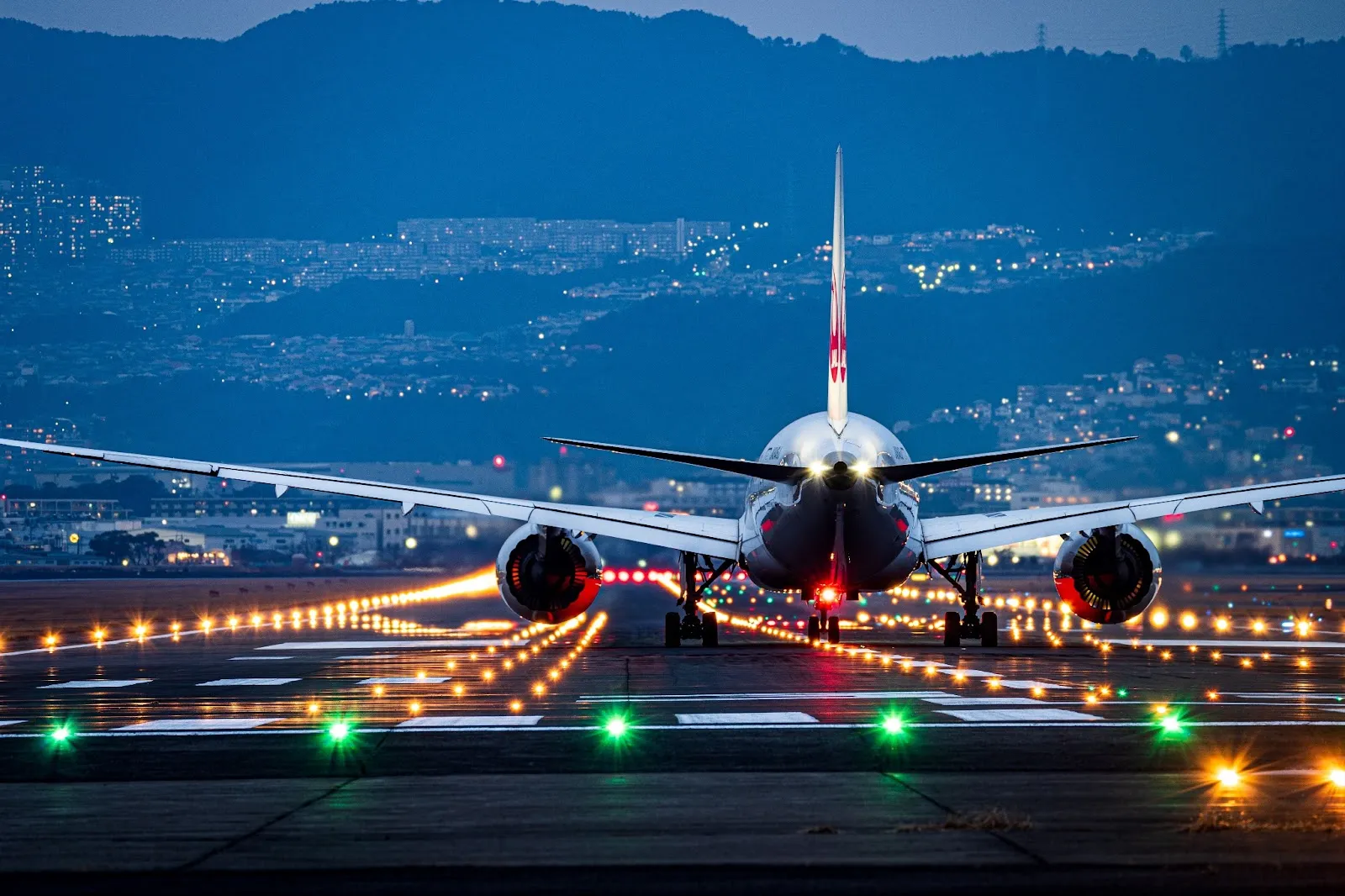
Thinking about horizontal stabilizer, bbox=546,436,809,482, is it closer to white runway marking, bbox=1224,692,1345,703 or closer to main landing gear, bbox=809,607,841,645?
main landing gear, bbox=809,607,841,645

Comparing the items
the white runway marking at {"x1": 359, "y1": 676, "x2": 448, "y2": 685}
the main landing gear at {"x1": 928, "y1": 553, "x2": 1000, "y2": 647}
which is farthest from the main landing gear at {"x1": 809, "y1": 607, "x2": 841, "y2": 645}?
the white runway marking at {"x1": 359, "y1": 676, "x2": 448, "y2": 685}

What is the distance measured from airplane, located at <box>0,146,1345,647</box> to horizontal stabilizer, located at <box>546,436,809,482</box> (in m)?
0.26

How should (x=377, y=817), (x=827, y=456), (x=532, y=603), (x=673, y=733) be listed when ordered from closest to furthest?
(x=377, y=817)
(x=673, y=733)
(x=827, y=456)
(x=532, y=603)

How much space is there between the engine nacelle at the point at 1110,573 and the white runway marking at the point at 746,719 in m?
20.3

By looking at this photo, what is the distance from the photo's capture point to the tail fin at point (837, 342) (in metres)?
41.1

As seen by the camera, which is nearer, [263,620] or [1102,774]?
[1102,774]

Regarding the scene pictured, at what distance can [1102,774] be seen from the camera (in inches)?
668

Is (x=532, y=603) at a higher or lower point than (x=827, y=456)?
lower

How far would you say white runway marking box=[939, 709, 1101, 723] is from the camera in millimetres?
22500

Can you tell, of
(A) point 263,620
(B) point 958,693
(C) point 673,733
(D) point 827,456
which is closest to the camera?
(C) point 673,733

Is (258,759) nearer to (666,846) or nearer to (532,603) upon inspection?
(666,846)

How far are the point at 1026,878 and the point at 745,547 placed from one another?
31615 mm

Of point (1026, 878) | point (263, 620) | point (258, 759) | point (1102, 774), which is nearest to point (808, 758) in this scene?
point (1102, 774)

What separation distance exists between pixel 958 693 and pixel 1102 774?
395 inches
